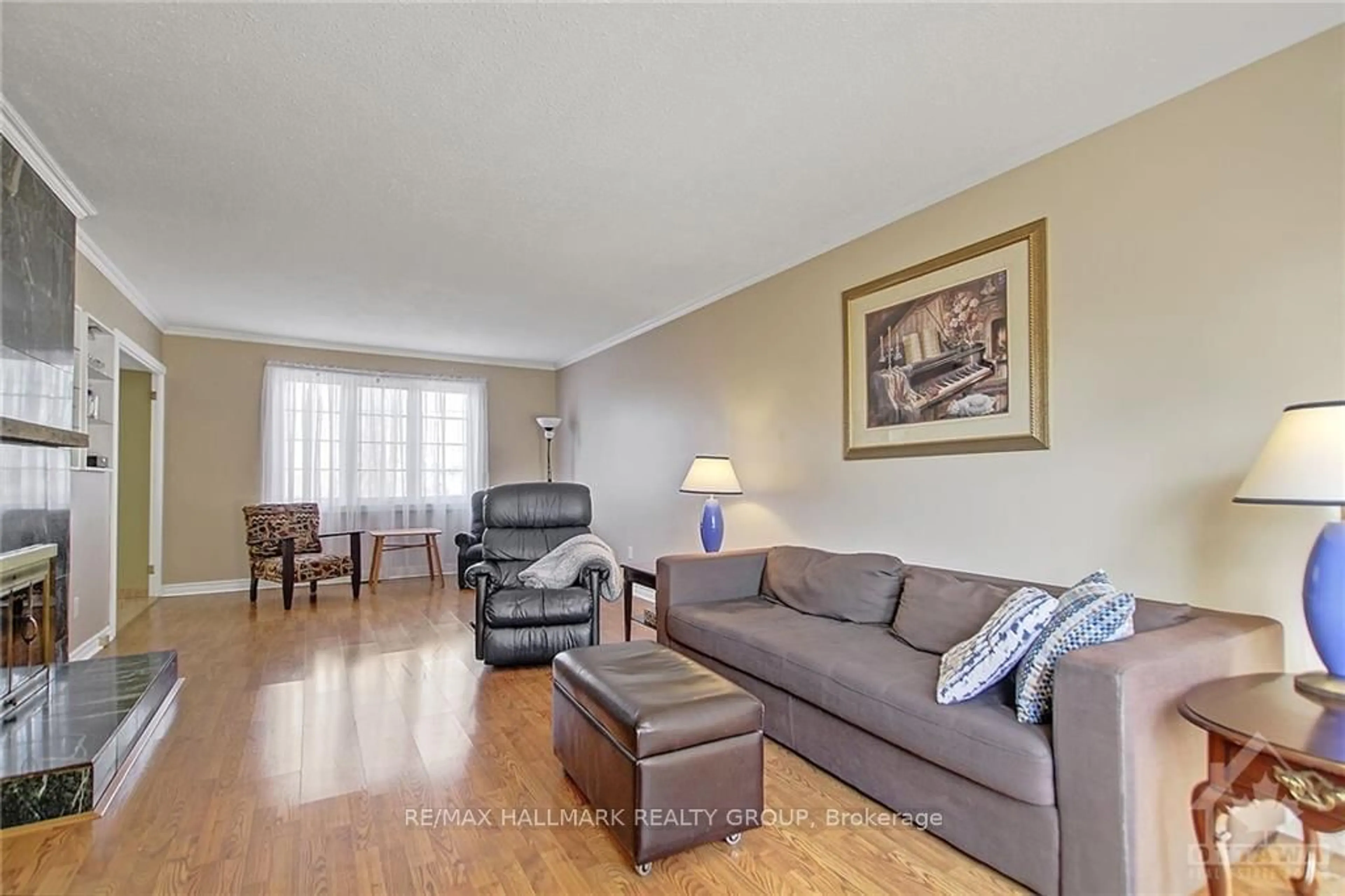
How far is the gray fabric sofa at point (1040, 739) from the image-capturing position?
150cm

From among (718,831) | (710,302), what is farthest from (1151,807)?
(710,302)

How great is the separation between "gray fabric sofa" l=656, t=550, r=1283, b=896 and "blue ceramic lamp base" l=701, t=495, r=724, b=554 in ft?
4.79

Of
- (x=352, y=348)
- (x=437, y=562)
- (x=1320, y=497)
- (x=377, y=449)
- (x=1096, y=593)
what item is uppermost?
(x=352, y=348)

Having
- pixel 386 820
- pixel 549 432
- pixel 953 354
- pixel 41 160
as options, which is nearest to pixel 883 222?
pixel 953 354

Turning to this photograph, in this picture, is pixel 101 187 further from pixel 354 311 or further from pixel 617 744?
pixel 617 744

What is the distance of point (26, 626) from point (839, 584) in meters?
3.43

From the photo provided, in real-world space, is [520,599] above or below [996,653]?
below

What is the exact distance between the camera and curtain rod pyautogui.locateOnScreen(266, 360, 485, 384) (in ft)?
20.3

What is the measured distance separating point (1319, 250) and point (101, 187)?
472 centimetres

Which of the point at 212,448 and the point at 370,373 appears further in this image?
the point at 370,373

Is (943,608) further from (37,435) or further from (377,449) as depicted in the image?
(377,449)

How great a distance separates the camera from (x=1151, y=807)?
152cm

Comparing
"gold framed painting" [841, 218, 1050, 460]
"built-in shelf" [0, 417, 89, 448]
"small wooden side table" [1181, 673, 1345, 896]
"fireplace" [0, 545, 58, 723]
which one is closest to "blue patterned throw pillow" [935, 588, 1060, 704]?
"small wooden side table" [1181, 673, 1345, 896]

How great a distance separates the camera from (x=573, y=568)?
12.4 feet
